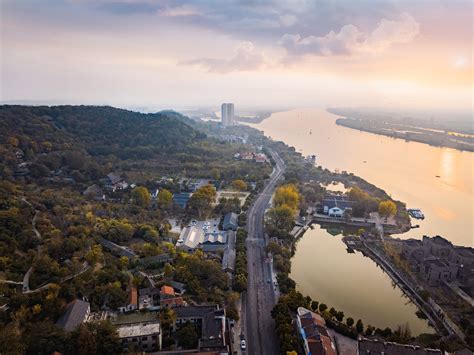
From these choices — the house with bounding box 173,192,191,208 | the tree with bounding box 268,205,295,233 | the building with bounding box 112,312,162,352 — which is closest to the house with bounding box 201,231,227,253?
the tree with bounding box 268,205,295,233

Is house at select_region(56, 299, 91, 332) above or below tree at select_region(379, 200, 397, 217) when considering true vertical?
below

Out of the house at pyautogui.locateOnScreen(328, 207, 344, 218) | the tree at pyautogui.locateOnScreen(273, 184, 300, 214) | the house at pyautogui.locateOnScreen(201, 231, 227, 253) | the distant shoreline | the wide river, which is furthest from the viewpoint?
the distant shoreline

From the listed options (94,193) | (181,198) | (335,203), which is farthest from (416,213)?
(94,193)

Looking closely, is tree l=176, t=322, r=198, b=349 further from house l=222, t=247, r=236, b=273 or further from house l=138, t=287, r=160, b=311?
house l=222, t=247, r=236, b=273

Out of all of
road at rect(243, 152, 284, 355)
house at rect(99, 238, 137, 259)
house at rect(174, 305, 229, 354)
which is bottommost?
road at rect(243, 152, 284, 355)

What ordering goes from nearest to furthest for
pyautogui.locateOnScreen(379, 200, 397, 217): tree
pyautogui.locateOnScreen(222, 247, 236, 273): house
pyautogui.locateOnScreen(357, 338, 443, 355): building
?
pyautogui.locateOnScreen(357, 338, 443, 355): building
pyautogui.locateOnScreen(222, 247, 236, 273): house
pyautogui.locateOnScreen(379, 200, 397, 217): tree

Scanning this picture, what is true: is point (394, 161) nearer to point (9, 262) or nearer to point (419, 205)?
point (419, 205)
